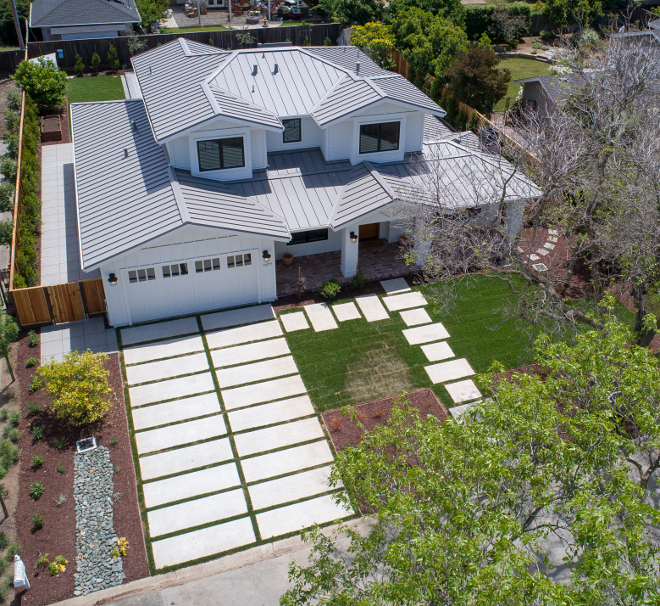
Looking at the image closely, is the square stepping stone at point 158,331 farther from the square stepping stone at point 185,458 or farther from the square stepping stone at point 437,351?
the square stepping stone at point 437,351

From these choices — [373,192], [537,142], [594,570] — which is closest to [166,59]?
[373,192]

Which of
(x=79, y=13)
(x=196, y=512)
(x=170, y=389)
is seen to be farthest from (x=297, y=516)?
(x=79, y=13)

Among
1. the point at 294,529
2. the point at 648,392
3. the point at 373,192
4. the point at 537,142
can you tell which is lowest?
the point at 294,529

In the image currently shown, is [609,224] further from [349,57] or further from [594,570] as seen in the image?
[349,57]

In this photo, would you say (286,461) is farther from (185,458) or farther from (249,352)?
(249,352)

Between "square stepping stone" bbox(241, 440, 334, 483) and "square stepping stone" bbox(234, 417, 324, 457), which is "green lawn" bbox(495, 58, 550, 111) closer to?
"square stepping stone" bbox(234, 417, 324, 457)

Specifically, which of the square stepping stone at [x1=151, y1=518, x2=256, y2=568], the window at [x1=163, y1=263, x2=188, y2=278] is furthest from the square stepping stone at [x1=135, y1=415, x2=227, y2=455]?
the window at [x1=163, y1=263, x2=188, y2=278]

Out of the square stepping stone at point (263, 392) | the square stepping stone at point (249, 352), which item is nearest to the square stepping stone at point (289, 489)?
the square stepping stone at point (263, 392)
